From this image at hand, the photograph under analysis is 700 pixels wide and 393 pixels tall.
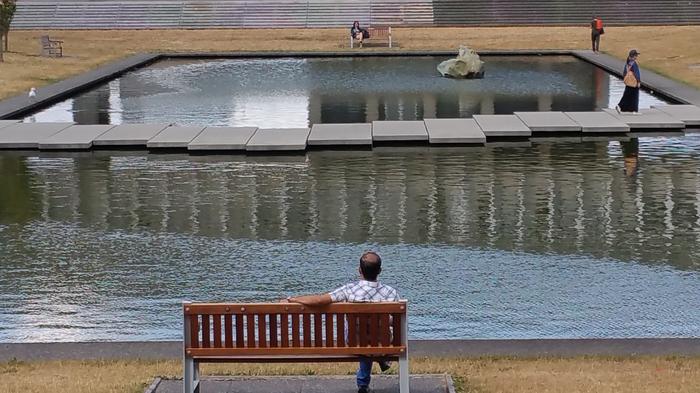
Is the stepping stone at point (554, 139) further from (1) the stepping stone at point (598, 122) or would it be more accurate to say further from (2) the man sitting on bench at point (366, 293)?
(2) the man sitting on bench at point (366, 293)

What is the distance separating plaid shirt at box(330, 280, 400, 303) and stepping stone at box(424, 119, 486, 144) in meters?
15.1

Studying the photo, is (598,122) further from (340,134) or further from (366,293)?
(366,293)

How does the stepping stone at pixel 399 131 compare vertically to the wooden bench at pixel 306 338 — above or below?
below

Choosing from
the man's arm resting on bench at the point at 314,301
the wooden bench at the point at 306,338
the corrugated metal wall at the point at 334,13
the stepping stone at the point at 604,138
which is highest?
the corrugated metal wall at the point at 334,13

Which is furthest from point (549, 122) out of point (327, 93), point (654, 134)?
point (327, 93)

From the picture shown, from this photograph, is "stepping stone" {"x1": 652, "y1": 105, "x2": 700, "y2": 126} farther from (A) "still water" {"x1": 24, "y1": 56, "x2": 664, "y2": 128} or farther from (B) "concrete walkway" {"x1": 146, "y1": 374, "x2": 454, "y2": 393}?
(B) "concrete walkway" {"x1": 146, "y1": 374, "x2": 454, "y2": 393}

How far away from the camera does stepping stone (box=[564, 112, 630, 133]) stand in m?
24.7

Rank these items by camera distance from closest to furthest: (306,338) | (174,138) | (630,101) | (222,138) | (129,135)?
(306,338), (222,138), (174,138), (129,135), (630,101)

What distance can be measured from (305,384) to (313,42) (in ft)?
150

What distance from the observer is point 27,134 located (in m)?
24.3

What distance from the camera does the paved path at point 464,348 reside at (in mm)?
9930

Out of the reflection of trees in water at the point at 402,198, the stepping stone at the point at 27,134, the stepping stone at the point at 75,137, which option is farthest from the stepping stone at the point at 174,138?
the stepping stone at the point at 27,134

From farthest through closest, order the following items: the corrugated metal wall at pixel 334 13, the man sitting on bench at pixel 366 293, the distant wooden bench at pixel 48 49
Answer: the corrugated metal wall at pixel 334 13, the distant wooden bench at pixel 48 49, the man sitting on bench at pixel 366 293

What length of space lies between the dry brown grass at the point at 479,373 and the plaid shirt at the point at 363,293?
3.09 ft
